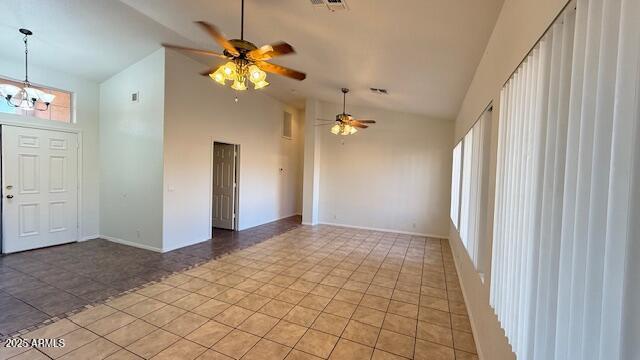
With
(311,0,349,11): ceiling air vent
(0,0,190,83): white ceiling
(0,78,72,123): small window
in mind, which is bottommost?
(0,78,72,123): small window

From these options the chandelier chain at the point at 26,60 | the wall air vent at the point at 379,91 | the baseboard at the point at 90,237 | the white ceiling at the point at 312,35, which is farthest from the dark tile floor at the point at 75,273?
the wall air vent at the point at 379,91

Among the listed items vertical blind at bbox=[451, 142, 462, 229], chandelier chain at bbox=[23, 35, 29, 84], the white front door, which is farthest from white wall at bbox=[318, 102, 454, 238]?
chandelier chain at bbox=[23, 35, 29, 84]

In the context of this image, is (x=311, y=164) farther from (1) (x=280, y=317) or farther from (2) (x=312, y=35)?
(1) (x=280, y=317)

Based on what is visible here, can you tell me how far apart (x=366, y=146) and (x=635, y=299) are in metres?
6.86

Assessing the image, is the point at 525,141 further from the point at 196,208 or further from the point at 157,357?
the point at 196,208

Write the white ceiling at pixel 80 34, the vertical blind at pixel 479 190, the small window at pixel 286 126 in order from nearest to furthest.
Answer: the vertical blind at pixel 479 190 → the white ceiling at pixel 80 34 → the small window at pixel 286 126

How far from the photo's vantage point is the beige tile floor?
2.36m

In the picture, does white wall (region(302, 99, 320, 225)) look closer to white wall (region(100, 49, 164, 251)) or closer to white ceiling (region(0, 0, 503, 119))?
white ceiling (region(0, 0, 503, 119))

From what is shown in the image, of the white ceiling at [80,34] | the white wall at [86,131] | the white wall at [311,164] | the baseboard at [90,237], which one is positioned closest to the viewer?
the white ceiling at [80,34]

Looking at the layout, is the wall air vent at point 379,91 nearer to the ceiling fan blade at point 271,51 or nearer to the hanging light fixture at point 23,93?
the ceiling fan blade at point 271,51

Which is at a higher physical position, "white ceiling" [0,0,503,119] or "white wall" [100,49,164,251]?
"white ceiling" [0,0,503,119]

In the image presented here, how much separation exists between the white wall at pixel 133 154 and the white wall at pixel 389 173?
4.29 meters

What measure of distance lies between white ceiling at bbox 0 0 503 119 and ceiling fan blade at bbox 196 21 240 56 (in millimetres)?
687

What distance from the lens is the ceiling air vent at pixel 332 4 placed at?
240 cm
